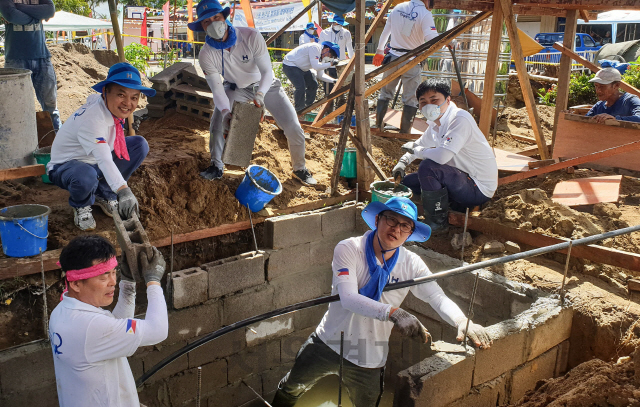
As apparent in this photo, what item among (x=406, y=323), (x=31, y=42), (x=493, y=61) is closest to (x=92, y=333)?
(x=406, y=323)

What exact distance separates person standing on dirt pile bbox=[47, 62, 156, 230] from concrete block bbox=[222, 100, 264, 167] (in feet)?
3.27

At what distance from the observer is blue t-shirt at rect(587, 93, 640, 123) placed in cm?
666

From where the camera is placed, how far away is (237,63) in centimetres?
604

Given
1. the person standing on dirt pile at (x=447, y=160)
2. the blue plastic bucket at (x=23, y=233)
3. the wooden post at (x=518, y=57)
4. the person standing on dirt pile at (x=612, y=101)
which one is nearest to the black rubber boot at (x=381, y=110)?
the wooden post at (x=518, y=57)

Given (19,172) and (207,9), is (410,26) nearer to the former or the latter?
(207,9)

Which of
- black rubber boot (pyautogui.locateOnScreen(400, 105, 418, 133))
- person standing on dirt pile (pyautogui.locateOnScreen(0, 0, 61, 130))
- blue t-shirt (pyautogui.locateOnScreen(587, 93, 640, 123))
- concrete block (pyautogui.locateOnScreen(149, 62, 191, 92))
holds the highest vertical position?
person standing on dirt pile (pyautogui.locateOnScreen(0, 0, 61, 130))

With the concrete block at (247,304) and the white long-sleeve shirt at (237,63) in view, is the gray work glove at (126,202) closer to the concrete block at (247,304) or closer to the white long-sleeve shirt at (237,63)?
the concrete block at (247,304)

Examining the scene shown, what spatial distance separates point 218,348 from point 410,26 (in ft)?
18.1

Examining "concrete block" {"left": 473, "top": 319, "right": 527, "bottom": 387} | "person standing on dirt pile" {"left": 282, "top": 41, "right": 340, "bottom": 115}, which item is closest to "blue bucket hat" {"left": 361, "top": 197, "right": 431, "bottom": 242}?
"concrete block" {"left": 473, "top": 319, "right": 527, "bottom": 387}

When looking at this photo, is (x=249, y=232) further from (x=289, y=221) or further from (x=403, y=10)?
(x=403, y=10)

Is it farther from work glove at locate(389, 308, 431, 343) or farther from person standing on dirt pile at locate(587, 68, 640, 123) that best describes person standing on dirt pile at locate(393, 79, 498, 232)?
work glove at locate(389, 308, 431, 343)

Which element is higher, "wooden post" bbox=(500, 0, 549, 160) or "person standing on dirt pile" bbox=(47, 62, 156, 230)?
"wooden post" bbox=(500, 0, 549, 160)

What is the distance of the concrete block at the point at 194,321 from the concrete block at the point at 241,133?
163 cm

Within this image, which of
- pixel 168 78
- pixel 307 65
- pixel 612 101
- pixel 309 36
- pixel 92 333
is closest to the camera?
pixel 92 333
